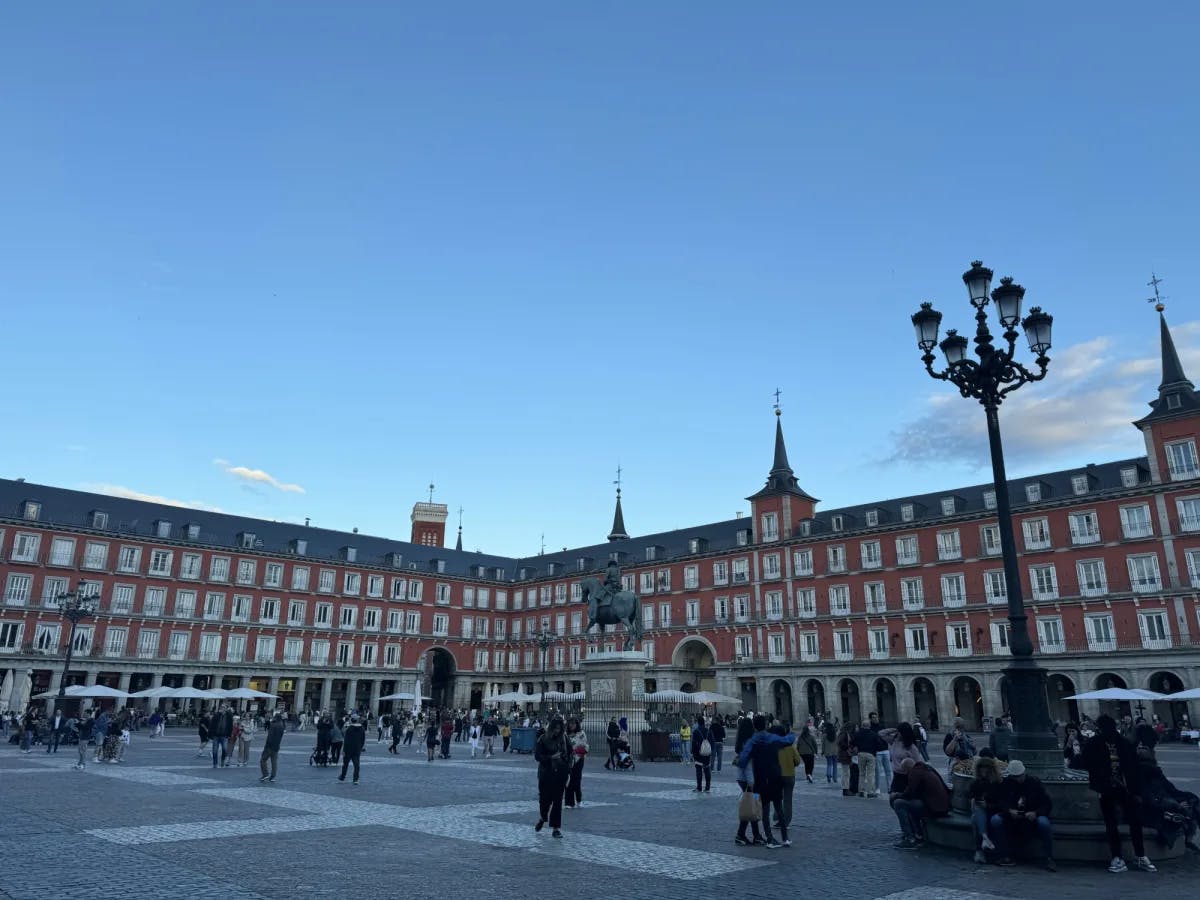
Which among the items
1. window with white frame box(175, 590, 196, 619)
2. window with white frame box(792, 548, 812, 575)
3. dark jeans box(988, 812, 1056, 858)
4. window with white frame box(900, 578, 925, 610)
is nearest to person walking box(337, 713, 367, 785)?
dark jeans box(988, 812, 1056, 858)

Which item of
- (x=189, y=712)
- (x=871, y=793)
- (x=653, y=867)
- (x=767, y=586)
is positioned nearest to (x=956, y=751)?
(x=871, y=793)

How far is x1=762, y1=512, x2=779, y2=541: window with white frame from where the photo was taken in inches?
2325

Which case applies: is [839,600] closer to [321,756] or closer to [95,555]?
[321,756]

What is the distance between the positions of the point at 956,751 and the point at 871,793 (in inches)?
90.7

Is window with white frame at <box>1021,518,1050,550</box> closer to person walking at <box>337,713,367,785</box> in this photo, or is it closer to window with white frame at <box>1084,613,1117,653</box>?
window with white frame at <box>1084,613,1117,653</box>

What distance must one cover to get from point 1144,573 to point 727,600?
26.2 meters

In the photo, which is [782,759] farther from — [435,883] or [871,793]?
[871,793]

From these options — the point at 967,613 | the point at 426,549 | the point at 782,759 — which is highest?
the point at 426,549

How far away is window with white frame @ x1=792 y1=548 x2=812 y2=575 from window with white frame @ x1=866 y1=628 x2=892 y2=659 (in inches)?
234

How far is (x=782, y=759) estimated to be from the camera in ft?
36.4

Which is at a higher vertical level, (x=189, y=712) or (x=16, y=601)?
(x=16, y=601)

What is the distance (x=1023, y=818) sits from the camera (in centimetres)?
894

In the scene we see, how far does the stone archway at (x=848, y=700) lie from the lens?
5356 cm

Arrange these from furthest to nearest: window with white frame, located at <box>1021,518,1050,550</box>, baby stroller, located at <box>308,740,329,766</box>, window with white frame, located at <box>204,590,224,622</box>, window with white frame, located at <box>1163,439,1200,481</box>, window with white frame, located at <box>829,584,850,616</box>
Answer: window with white frame, located at <box>204,590,224,622</box>
window with white frame, located at <box>829,584,850,616</box>
window with white frame, located at <box>1021,518,1050,550</box>
window with white frame, located at <box>1163,439,1200,481</box>
baby stroller, located at <box>308,740,329,766</box>
